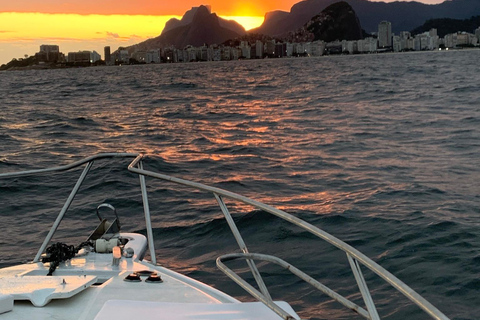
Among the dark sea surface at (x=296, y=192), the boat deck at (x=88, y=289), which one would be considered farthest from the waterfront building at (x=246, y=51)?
the boat deck at (x=88, y=289)

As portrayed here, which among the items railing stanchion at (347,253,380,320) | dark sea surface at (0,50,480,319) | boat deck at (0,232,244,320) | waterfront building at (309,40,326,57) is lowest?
dark sea surface at (0,50,480,319)

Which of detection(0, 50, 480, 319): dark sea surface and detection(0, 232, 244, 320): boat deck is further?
detection(0, 50, 480, 319): dark sea surface

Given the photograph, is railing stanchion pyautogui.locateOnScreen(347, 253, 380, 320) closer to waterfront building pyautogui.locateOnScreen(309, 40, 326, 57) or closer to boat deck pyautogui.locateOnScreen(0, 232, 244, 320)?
boat deck pyautogui.locateOnScreen(0, 232, 244, 320)

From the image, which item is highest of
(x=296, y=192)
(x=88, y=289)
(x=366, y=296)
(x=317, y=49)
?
(x=317, y=49)

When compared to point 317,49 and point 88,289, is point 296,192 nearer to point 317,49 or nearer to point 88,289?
point 88,289

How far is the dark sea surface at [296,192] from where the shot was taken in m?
8.19

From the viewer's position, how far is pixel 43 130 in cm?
2616

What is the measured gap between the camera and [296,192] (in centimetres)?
1316

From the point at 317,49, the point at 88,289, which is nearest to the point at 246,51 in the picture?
the point at 317,49

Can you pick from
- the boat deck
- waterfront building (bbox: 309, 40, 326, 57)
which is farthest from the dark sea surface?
waterfront building (bbox: 309, 40, 326, 57)

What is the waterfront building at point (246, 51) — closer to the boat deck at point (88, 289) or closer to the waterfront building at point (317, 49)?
the waterfront building at point (317, 49)

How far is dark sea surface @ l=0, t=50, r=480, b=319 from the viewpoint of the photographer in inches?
322

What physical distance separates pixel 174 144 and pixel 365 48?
184 m

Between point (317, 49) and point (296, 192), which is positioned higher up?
point (317, 49)
